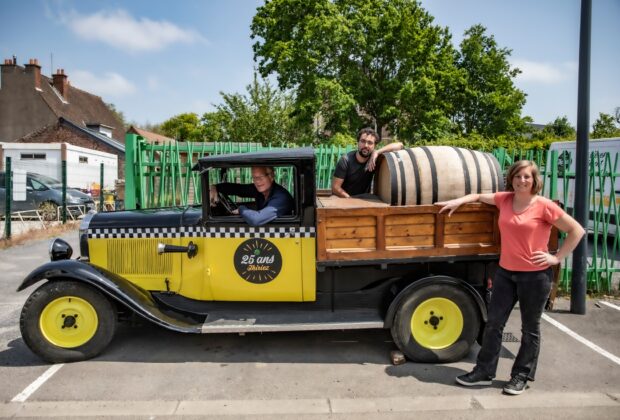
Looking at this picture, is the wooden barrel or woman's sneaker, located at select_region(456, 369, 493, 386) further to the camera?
the wooden barrel

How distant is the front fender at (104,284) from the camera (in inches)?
150

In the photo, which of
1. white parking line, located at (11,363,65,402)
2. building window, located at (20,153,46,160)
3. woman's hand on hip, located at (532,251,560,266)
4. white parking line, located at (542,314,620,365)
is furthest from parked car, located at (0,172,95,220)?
woman's hand on hip, located at (532,251,560,266)

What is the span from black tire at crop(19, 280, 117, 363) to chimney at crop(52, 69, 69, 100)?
118 feet

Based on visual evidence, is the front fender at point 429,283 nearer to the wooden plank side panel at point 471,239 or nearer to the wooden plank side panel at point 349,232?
the wooden plank side panel at point 471,239

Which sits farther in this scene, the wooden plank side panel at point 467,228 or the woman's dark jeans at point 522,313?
the wooden plank side panel at point 467,228

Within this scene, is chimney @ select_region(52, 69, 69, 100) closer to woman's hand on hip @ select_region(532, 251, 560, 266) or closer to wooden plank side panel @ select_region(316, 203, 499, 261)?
wooden plank side panel @ select_region(316, 203, 499, 261)

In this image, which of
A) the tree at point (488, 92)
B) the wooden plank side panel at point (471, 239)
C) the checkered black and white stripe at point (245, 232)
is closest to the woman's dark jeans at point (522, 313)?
the wooden plank side panel at point (471, 239)

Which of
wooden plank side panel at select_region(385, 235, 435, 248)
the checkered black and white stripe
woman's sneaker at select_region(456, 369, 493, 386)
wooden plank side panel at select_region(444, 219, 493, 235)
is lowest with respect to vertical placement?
woman's sneaker at select_region(456, 369, 493, 386)

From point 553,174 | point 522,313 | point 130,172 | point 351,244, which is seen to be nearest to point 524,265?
point 522,313

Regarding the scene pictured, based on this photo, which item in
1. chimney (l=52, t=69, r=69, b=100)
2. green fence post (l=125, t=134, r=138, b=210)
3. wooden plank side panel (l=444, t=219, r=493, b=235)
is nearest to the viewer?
wooden plank side panel (l=444, t=219, r=493, b=235)

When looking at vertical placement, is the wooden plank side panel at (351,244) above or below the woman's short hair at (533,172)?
below

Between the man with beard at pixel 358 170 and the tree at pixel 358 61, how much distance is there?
615 inches

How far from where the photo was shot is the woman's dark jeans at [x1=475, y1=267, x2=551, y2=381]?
335 cm

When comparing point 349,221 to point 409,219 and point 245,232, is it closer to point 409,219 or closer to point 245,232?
point 409,219
